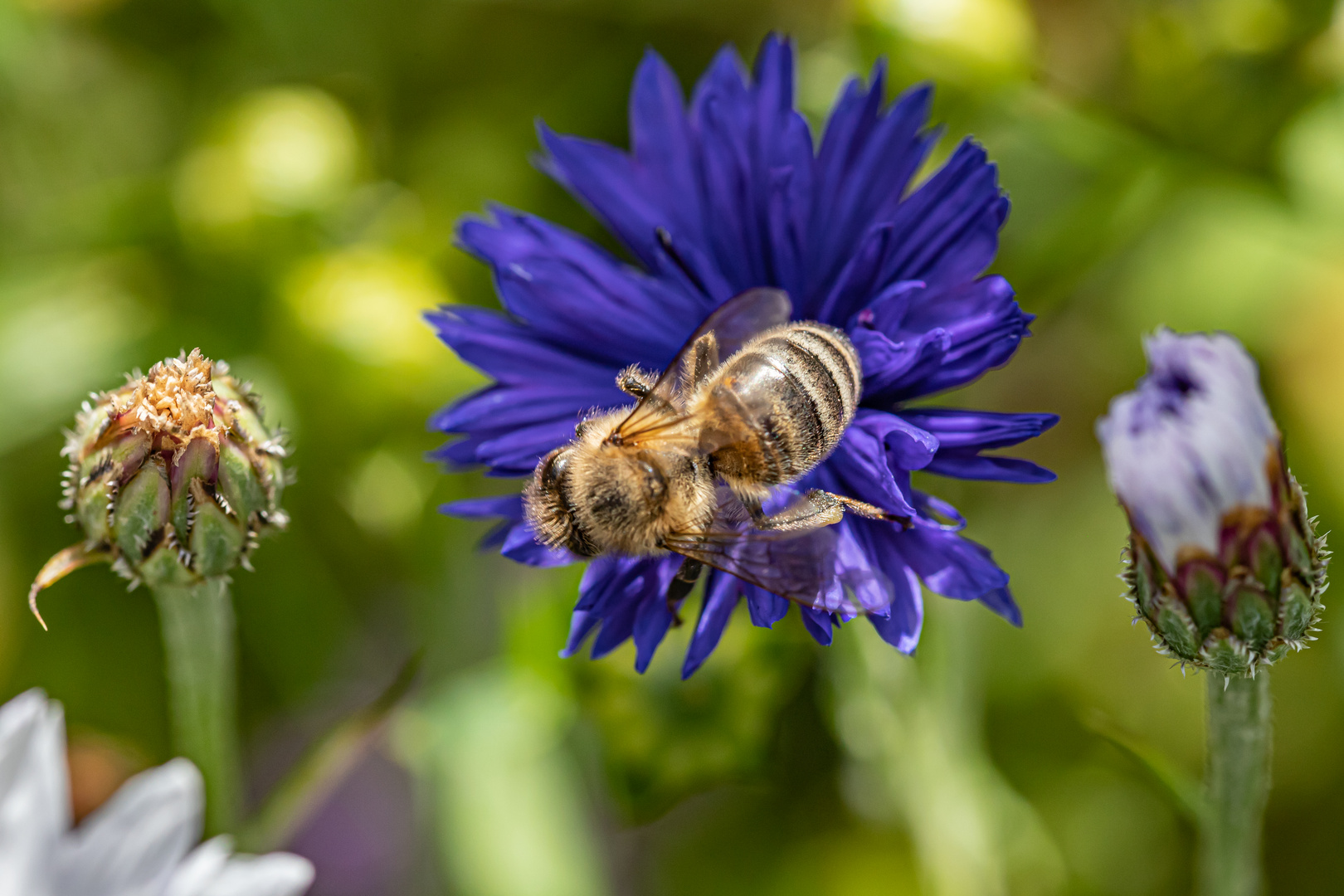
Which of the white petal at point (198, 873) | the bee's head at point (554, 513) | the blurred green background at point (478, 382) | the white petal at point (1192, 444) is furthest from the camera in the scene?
the blurred green background at point (478, 382)

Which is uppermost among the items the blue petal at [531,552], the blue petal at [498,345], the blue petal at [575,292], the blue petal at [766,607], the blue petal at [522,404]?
the blue petal at [575,292]

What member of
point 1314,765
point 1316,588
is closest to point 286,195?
point 1316,588

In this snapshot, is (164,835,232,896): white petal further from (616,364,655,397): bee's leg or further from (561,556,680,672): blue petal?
(616,364,655,397): bee's leg

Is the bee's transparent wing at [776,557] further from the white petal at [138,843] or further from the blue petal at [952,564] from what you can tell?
the white petal at [138,843]

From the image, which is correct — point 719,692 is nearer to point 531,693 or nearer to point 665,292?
point 531,693

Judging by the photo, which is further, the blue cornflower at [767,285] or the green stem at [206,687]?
the green stem at [206,687]

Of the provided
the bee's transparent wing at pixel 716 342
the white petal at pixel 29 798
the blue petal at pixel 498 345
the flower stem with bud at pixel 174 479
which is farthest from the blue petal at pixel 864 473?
the white petal at pixel 29 798

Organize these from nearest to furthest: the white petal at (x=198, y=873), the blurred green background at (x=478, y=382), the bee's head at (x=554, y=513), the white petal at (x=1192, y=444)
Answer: the white petal at (x=1192, y=444)
the white petal at (x=198, y=873)
the bee's head at (x=554, y=513)
the blurred green background at (x=478, y=382)
